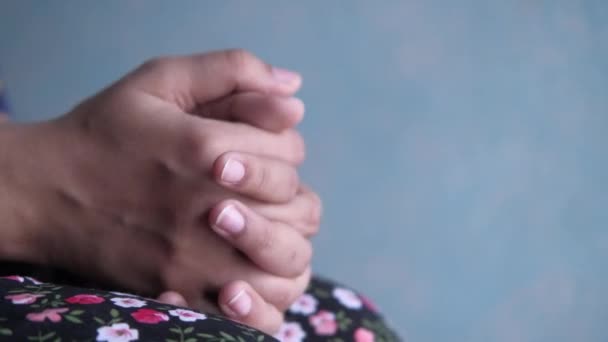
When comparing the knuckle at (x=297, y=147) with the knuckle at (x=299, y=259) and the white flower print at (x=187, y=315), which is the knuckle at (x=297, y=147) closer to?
the knuckle at (x=299, y=259)

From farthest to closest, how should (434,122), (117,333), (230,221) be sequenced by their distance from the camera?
(434,122) < (230,221) < (117,333)

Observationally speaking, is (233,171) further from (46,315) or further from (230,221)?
(46,315)

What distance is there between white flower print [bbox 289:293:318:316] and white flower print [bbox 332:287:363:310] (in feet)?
0.09

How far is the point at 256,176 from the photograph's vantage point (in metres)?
0.52

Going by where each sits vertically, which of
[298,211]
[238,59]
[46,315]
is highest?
[238,59]

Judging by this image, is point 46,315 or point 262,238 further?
point 262,238

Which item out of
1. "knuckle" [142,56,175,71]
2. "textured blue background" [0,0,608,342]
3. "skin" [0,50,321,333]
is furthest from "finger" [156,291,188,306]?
"textured blue background" [0,0,608,342]

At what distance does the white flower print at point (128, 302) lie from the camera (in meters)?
0.34

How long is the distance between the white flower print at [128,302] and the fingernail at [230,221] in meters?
0.15

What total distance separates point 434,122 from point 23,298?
835 millimetres

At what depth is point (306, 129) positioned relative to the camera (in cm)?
108

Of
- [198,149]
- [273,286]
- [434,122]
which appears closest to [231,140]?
[198,149]

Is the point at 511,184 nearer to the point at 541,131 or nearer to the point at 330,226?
the point at 541,131

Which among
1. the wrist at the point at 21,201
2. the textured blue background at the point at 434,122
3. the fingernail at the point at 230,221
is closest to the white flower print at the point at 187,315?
the fingernail at the point at 230,221
